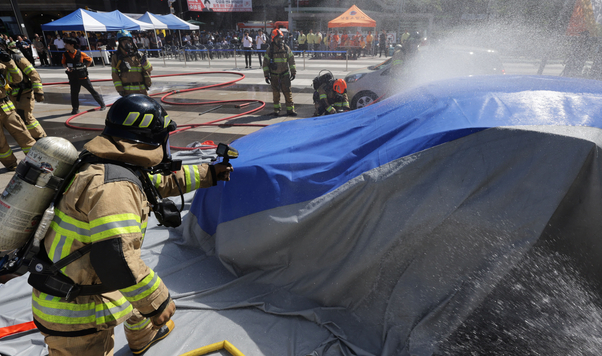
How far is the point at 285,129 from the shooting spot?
136 inches

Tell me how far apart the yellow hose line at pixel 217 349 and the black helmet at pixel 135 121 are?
1300mm

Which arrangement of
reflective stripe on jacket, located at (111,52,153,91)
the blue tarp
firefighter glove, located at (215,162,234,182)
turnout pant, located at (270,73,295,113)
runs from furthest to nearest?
1. turnout pant, located at (270,73,295,113)
2. reflective stripe on jacket, located at (111,52,153,91)
3. firefighter glove, located at (215,162,234,182)
4. the blue tarp

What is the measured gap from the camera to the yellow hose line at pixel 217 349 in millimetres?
2203

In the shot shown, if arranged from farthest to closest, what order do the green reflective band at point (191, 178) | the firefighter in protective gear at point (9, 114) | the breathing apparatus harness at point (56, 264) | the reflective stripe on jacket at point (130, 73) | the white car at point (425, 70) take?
the white car at point (425, 70) → the reflective stripe on jacket at point (130, 73) → the firefighter in protective gear at point (9, 114) → the green reflective band at point (191, 178) → the breathing apparatus harness at point (56, 264)

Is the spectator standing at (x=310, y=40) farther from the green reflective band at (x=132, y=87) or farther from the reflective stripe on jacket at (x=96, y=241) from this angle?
the reflective stripe on jacket at (x=96, y=241)

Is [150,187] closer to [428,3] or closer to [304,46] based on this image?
[304,46]

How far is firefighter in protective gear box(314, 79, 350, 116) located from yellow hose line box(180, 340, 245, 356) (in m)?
4.60

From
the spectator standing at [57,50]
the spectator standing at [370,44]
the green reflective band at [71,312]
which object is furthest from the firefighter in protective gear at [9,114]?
the spectator standing at [370,44]

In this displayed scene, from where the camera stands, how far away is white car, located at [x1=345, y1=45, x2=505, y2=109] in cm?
761

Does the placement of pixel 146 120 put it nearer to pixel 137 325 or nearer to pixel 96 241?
pixel 96 241

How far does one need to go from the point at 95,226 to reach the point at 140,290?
34 centimetres

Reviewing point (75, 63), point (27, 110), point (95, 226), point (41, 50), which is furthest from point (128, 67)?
point (41, 50)

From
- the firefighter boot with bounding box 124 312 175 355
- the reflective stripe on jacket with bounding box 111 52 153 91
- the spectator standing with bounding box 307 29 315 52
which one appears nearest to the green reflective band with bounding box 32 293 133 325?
the firefighter boot with bounding box 124 312 175 355

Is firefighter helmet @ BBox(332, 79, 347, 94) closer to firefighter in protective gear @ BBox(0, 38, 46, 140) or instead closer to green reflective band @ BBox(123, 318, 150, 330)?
firefighter in protective gear @ BBox(0, 38, 46, 140)
